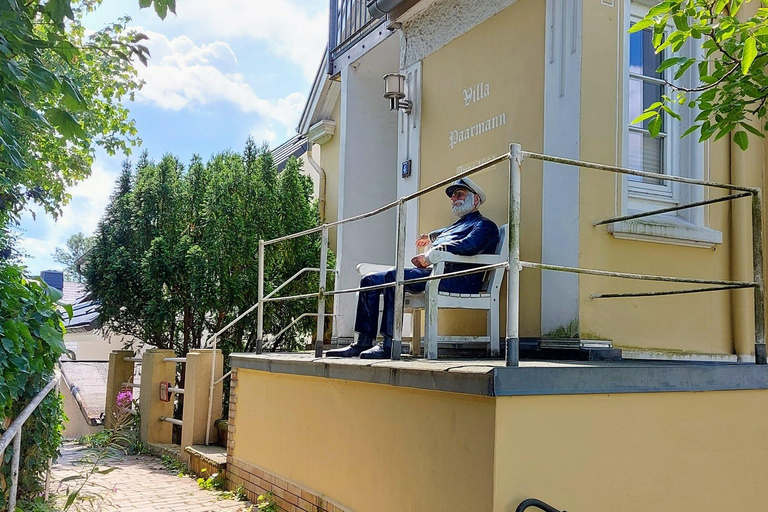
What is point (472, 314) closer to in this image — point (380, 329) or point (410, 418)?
point (380, 329)

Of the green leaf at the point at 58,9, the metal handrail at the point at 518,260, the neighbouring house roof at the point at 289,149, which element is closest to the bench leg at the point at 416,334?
the metal handrail at the point at 518,260

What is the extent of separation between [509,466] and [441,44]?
14.5 feet

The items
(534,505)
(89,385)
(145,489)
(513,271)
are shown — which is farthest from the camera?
(89,385)

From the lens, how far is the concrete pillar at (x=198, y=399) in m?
8.23

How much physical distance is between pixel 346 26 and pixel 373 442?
5.95m

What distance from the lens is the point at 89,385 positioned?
1406 cm

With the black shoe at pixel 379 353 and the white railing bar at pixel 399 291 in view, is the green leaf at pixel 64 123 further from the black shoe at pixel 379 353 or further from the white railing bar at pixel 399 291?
the black shoe at pixel 379 353

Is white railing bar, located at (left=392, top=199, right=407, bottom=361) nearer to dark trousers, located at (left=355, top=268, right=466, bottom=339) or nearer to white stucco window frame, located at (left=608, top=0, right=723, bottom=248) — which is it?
dark trousers, located at (left=355, top=268, right=466, bottom=339)

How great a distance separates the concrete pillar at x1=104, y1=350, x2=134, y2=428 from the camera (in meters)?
10.6

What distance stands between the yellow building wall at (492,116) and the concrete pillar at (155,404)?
436cm

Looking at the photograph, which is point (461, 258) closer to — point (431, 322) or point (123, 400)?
point (431, 322)

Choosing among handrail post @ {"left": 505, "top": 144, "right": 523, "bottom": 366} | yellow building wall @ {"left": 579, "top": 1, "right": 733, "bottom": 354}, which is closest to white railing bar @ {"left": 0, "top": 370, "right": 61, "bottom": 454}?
handrail post @ {"left": 505, "top": 144, "right": 523, "bottom": 366}

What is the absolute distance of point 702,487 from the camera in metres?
3.99

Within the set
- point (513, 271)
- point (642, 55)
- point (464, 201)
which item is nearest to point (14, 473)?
point (513, 271)
